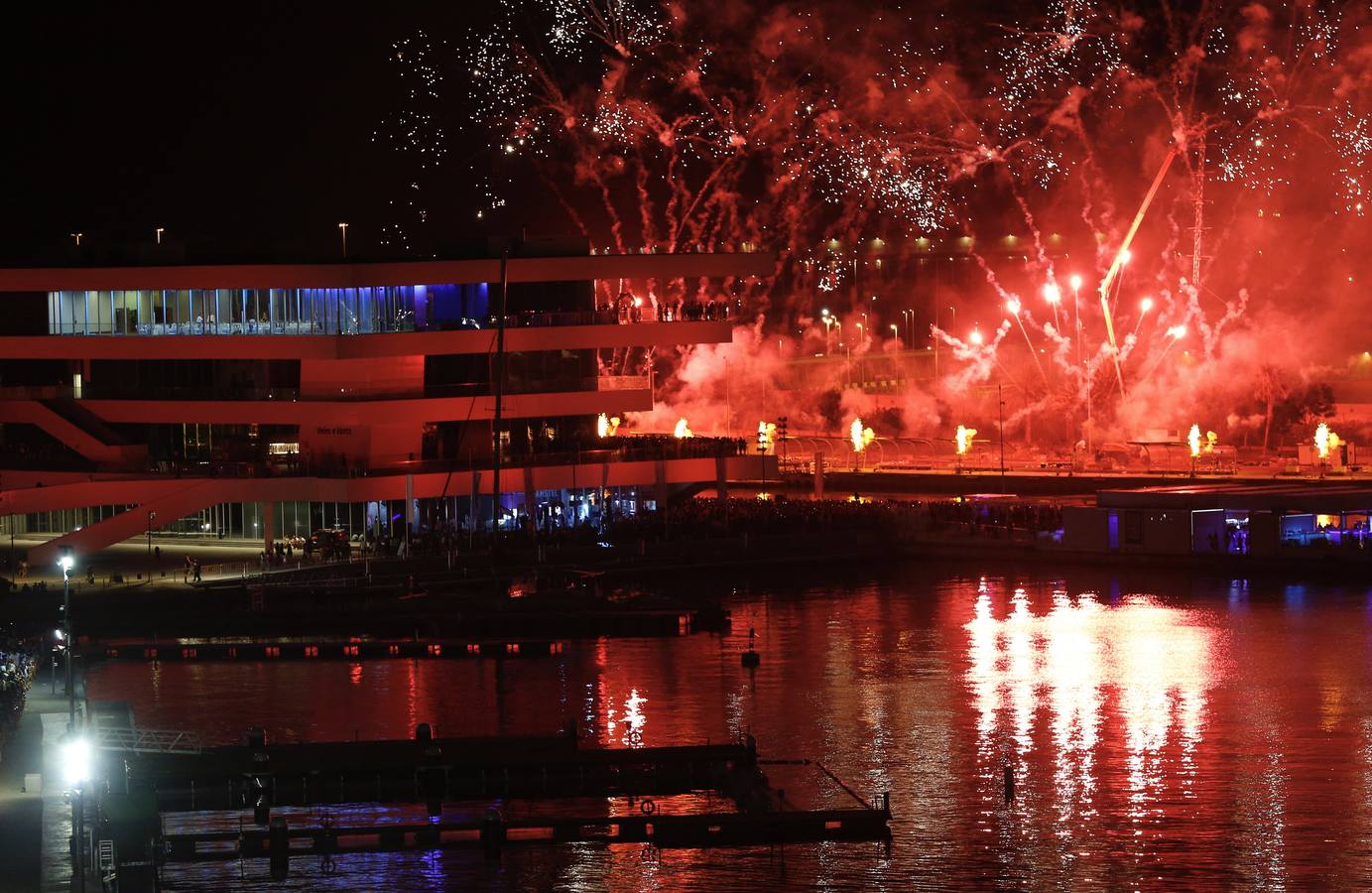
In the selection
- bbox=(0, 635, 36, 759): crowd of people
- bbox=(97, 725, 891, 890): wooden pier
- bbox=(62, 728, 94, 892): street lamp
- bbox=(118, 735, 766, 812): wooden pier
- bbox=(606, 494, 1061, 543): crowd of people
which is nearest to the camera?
bbox=(62, 728, 94, 892): street lamp

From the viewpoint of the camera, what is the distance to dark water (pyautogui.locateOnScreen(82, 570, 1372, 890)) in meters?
29.8

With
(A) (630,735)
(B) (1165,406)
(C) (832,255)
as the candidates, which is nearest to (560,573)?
(A) (630,735)

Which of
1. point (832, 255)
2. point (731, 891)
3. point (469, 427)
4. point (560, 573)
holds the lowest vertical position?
point (731, 891)

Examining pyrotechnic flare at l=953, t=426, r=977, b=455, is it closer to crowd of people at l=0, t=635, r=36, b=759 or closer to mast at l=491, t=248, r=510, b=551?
mast at l=491, t=248, r=510, b=551

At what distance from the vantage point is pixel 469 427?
210ft

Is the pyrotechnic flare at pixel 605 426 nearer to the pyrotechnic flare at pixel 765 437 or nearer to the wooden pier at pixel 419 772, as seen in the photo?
the pyrotechnic flare at pixel 765 437

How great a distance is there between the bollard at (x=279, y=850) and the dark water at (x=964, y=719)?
0.30 m

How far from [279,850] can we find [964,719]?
604 inches

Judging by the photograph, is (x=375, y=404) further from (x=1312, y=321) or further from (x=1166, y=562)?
(x=1312, y=321)

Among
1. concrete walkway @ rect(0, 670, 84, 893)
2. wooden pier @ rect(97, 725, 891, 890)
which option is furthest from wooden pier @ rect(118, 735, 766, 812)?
concrete walkway @ rect(0, 670, 84, 893)

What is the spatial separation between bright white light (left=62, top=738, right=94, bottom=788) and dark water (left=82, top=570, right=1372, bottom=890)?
3.53 metres

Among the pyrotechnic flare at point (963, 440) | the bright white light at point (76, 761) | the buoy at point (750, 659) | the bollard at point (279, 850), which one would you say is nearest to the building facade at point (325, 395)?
the buoy at point (750, 659)

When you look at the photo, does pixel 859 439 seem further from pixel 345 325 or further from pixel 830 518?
pixel 345 325

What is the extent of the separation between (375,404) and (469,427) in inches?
143
